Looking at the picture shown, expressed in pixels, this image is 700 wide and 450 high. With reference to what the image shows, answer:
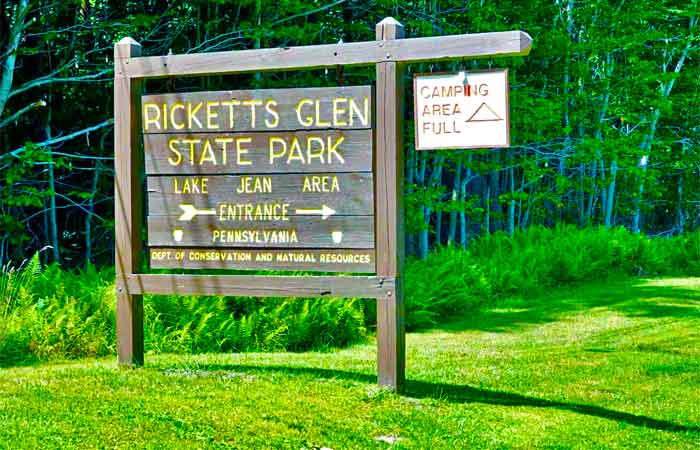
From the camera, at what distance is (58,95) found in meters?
16.2

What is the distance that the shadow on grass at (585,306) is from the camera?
1261cm

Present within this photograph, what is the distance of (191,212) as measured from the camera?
24.8 ft

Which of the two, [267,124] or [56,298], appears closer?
[267,124]

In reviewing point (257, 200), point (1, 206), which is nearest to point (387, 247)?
point (257, 200)

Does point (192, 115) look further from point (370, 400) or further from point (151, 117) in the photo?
point (370, 400)

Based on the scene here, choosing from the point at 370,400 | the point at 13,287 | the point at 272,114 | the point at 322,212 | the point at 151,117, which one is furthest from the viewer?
the point at 13,287

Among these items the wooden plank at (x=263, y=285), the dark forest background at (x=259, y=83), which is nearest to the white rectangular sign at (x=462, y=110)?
the wooden plank at (x=263, y=285)

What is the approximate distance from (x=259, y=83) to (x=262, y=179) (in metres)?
7.94

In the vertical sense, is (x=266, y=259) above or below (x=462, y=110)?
below

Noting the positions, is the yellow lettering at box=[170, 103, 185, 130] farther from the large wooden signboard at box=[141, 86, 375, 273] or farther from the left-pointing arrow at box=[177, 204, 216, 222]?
the left-pointing arrow at box=[177, 204, 216, 222]

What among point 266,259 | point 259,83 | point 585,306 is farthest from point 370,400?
point 259,83

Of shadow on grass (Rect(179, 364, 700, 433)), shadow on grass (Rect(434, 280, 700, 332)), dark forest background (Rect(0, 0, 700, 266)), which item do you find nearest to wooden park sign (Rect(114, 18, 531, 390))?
shadow on grass (Rect(179, 364, 700, 433))

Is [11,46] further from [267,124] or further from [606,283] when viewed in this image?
[606,283]

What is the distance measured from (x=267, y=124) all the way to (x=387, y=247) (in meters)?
1.39
